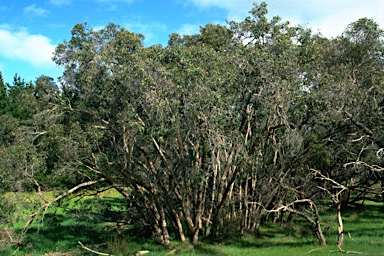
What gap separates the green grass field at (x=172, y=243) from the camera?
1408cm

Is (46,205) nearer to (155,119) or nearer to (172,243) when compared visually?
(172,243)

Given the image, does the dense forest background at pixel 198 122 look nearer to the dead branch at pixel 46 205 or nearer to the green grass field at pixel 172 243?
the dead branch at pixel 46 205

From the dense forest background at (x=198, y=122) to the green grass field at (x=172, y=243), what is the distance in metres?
0.75

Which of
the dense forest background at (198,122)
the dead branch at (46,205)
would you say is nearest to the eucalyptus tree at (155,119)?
the dense forest background at (198,122)

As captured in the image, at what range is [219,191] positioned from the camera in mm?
15156

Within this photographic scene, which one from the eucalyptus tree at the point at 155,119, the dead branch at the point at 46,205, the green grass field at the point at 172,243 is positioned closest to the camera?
the eucalyptus tree at the point at 155,119

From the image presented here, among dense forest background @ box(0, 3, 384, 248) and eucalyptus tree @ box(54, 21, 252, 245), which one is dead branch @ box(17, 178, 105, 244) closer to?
dense forest background @ box(0, 3, 384, 248)

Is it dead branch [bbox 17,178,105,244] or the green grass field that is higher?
dead branch [bbox 17,178,105,244]

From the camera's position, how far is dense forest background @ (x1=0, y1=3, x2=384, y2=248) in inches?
505

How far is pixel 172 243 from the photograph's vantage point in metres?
15.1

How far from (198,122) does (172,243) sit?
470 centimetres

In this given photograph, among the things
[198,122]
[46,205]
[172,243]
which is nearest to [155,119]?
[198,122]

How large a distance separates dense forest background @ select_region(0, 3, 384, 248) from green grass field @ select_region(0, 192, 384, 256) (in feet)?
2.45

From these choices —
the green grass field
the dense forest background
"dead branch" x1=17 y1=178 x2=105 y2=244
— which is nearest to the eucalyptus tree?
the dense forest background
